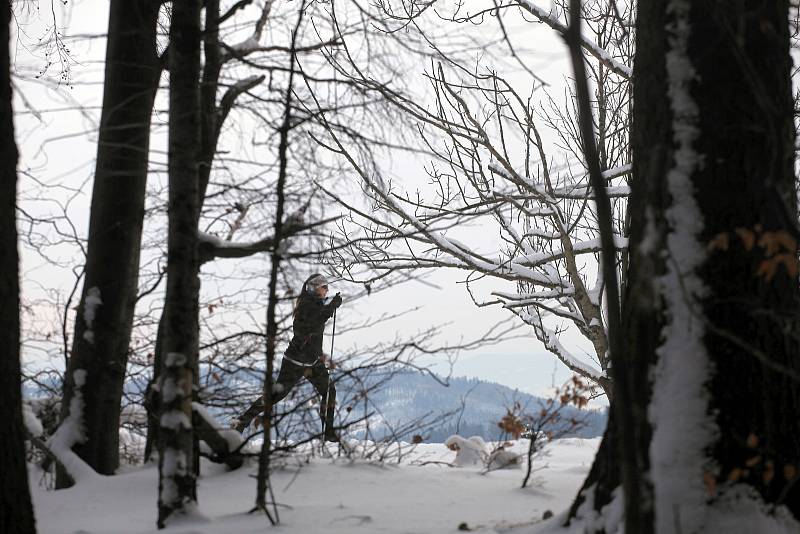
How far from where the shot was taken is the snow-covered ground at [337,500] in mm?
4102

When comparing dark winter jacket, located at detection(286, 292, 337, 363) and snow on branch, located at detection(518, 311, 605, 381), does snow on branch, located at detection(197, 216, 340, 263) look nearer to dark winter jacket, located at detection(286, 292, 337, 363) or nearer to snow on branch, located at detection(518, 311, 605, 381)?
dark winter jacket, located at detection(286, 292, 337, 363)

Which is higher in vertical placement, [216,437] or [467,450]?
[216,437]

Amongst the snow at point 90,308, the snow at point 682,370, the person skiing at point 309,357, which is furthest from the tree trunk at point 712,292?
the snow at point 90,308

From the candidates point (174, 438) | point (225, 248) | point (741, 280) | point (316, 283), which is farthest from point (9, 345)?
point (741, 280)

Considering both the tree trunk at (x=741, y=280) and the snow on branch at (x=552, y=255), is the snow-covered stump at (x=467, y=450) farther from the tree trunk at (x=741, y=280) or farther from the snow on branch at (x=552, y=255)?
the tree trunk at (x=741, y=280)

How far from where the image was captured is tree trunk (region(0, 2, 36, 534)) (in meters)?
3.11

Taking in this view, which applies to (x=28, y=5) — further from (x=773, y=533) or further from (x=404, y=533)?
(x=773, y=533)

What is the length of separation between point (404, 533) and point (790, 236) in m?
2.45

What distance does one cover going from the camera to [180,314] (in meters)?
4.09

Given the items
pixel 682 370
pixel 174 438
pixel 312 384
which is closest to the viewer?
pixel 682 370

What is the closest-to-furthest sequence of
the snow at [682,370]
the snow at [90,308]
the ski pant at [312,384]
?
the snow at [682,370], the ski pant at [312,384], the snow at [90,308]

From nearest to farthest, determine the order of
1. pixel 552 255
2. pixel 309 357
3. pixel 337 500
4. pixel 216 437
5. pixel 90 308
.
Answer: pixel 337 500 < pixel 216 437 < pixel 90 308 < pixel 309 357 < pixel 552 255

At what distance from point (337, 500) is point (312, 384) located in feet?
2.71

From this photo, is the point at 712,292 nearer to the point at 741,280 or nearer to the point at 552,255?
the point at 741,280
